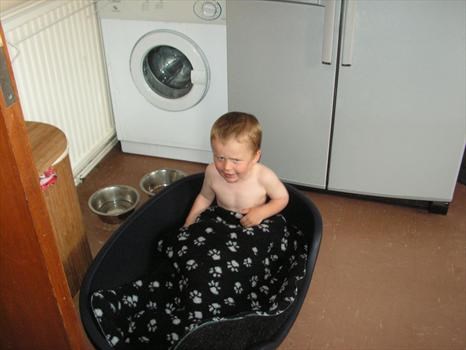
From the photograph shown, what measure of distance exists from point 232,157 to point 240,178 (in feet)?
0.50

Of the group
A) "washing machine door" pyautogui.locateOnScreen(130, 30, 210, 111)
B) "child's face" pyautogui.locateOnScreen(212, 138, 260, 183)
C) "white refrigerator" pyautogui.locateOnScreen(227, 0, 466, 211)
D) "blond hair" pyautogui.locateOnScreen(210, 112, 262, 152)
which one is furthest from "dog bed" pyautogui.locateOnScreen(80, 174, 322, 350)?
"washing machine door" pyautogui.locateOnScreen(130, 30, 210, 111)

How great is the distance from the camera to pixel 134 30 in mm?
2357

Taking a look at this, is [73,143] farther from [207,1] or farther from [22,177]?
[22,177]

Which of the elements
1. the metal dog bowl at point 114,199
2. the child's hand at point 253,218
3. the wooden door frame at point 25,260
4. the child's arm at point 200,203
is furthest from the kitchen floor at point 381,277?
the wooden door frame at point 25,260

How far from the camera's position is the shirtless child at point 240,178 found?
163 cm

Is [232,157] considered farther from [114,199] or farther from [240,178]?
[114,199]

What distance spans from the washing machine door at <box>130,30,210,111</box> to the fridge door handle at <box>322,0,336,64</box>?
1.79 ft

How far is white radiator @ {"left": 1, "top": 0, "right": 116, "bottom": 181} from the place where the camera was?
1.97 meters

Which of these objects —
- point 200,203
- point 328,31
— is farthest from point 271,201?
point 328,31

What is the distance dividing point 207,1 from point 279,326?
1333 mm

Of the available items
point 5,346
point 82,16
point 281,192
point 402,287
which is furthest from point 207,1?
point 5,346

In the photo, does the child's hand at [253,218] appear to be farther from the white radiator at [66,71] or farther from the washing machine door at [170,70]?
the white radiator at [66,71]

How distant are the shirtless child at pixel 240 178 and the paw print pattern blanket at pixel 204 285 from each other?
5 cm

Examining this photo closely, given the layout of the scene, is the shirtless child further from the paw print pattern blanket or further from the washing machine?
the washing machine
